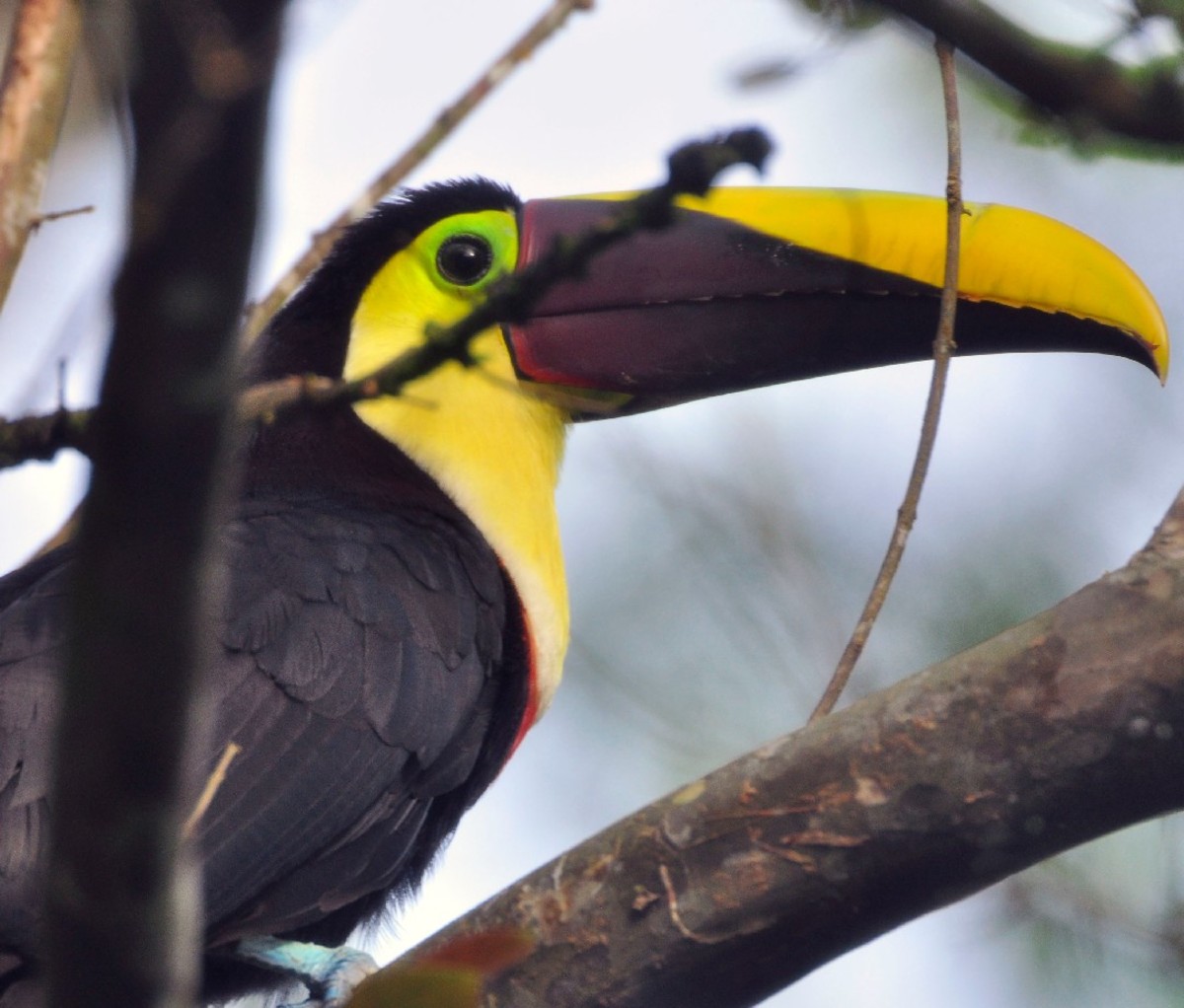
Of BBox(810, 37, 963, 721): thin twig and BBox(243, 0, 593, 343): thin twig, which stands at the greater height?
BBox(243, 0, 593, 343): thin twig

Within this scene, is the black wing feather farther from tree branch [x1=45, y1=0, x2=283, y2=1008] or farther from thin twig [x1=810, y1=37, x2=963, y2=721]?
tree branch [x1=45, y1=0, x2=283, y2=1008]

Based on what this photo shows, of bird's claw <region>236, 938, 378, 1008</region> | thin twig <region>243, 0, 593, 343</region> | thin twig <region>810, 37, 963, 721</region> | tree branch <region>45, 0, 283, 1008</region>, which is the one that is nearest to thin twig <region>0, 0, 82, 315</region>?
thin twig <region>243, 0, 593, 343</region>

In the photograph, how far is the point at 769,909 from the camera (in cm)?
213

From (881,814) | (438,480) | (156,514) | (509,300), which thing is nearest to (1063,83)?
(509,300)

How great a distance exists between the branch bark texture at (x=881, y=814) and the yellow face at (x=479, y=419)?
1463 millimetres

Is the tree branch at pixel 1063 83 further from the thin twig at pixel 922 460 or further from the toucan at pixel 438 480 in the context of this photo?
the toucan at pixel 438 480

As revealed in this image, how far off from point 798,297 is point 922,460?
123 cm

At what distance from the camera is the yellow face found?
12.4 feet

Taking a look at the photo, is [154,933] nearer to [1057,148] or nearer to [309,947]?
[1057,148]

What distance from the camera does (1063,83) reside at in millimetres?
1458

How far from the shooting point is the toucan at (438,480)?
2.99 metres

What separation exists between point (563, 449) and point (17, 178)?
4.60ft

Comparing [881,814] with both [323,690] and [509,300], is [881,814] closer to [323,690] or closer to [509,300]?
[509,300]

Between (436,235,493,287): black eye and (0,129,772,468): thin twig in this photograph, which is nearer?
(0,129,772,468): thin twig
